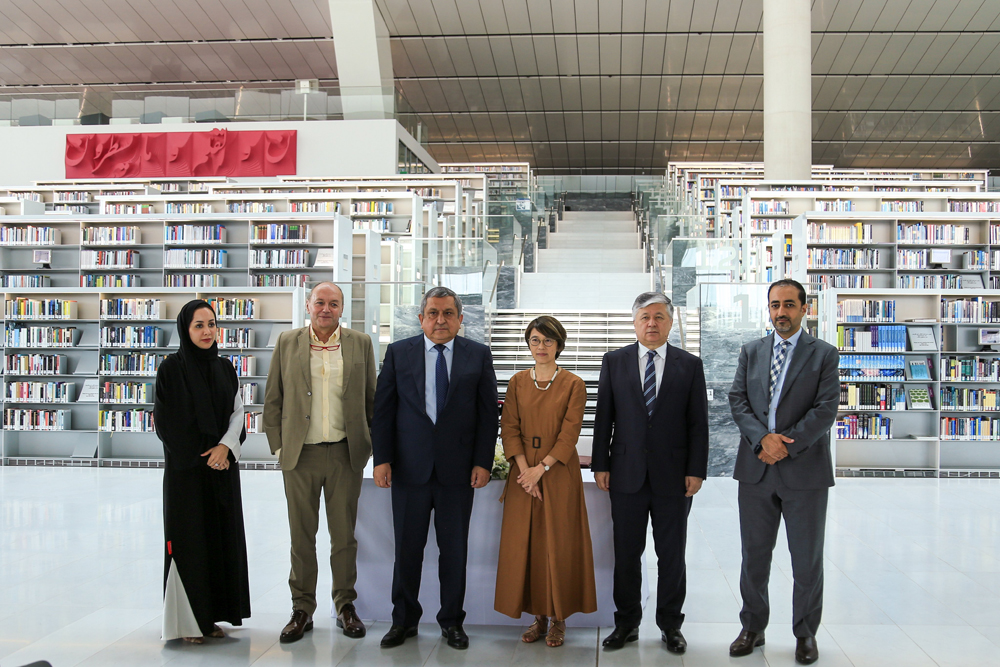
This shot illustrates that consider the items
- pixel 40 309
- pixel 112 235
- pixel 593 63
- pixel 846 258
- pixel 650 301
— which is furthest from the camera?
pixel 593 63

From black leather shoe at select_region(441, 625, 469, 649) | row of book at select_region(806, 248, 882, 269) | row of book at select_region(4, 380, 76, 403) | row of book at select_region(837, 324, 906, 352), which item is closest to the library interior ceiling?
row of book at select_region(806, 248, 882, 269)

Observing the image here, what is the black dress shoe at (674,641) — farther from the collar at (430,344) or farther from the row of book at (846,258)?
the row of book at (846,258)

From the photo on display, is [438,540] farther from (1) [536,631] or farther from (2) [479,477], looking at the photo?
(1) [536,631]

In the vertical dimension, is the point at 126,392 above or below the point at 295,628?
above

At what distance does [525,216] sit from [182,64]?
12269 millimetres

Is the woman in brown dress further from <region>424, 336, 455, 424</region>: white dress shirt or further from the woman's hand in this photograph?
the woman's hand

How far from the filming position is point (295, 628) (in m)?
3.00

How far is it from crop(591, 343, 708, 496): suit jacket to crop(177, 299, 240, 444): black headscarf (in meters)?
1.47

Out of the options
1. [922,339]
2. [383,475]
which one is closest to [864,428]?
[922,339]

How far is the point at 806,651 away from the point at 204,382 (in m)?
2.47

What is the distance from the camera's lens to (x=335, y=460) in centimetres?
305

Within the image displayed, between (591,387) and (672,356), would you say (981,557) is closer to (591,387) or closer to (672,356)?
(672,356)

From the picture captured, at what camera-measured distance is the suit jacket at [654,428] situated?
2.89 m

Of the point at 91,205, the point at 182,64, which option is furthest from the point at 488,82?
the point at 91,205
